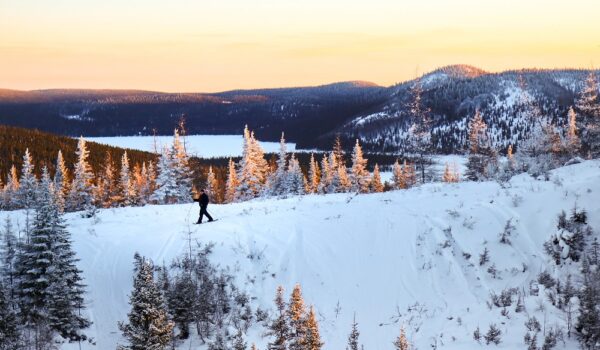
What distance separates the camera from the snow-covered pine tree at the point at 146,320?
9.51 meters

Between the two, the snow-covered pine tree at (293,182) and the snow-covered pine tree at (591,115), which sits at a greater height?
the snow-covered pine tree at (591,115)

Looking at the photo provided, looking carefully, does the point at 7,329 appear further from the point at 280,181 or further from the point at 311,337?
the point at 280,181

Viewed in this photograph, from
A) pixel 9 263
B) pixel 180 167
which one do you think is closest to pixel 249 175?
A: pixel 180 167

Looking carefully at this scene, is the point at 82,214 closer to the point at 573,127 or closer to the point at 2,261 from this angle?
the point at 2,261

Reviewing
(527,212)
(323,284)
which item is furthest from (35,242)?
(527,212)

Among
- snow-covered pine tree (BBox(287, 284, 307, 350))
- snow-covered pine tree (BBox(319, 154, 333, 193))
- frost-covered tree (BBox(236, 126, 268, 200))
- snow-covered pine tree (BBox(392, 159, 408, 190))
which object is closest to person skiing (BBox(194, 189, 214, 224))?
snow-covered pine tree (BBox(287, 284, 307, 350))

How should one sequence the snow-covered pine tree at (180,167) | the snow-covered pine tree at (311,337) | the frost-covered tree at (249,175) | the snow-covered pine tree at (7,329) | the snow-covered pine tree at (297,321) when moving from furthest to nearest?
1. the frost-covered tree at (249,175)
2. the snow-covered pine tree at (180,167)
3. the snow-covered pine tree at (7,329)
4. the snow-covered pine tree at (297,321)
5. the snow-covered pine tree at (311,337)

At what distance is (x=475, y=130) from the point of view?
42.2 m

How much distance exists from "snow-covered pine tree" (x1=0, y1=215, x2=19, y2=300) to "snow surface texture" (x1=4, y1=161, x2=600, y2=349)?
1826mm

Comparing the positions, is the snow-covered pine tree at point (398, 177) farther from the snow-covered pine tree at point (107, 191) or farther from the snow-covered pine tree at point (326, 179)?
the snow-covered pine tree at point (107, 191)

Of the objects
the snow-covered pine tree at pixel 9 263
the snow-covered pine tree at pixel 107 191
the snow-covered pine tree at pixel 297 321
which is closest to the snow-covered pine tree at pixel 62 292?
the snow-covered pine tree at pixel 9 263

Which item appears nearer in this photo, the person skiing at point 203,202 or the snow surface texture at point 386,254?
the snow surface texture at point 386,254

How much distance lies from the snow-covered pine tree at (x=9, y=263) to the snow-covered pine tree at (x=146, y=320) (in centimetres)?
465

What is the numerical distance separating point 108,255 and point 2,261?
281 centimetres
